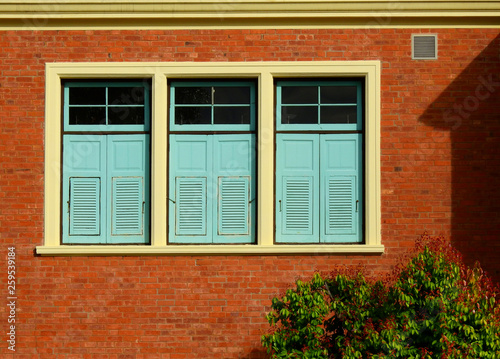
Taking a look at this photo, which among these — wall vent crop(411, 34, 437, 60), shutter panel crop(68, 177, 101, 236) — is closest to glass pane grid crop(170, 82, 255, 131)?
shutter panel crop(68, 177, 101, 236)

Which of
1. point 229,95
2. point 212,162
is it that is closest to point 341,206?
point 212,162

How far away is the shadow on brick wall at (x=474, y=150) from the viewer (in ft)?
25.8

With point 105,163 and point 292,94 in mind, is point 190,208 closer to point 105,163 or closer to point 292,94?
point 105,163

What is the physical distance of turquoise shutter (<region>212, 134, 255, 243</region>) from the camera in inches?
317

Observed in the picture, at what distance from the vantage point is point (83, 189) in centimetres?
813

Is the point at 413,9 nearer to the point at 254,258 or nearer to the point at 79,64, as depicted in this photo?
the point at 254,258

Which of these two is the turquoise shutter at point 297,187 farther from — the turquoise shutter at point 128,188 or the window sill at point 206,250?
the turquoise shutter at point 128,188

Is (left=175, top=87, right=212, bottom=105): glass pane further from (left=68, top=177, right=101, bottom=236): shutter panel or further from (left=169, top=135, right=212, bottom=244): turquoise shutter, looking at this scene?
(left=68, top=177, right=101, bottom=236): shutter panel

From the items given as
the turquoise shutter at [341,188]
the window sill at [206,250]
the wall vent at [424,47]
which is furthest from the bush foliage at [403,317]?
the wall vent at [424,47]

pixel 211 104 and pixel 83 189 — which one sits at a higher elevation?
pixel 211 104

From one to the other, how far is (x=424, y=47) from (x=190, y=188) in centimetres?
376

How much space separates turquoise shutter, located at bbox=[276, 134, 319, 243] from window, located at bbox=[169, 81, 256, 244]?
1.27 feet

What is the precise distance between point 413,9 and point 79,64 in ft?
15.1

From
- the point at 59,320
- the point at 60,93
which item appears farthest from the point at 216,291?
the point at 60,93
